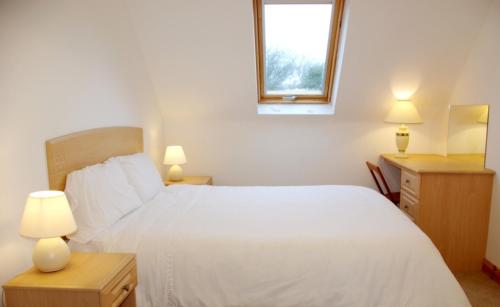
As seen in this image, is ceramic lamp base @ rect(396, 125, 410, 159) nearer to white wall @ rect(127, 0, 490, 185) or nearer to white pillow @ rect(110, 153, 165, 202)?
white wall @ rect(127, 0, 490, 185)

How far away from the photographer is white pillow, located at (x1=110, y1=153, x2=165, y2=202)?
279cm

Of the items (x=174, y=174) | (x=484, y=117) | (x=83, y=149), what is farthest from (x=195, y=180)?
(x=484, y=117)

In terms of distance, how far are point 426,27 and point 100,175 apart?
9.91 ft

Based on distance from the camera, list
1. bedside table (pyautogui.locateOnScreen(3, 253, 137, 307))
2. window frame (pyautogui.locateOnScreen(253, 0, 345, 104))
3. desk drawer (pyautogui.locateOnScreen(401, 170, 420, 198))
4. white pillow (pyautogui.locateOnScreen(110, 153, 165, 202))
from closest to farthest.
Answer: bedside table (pyautogui.locateOnScreen(3, 253, 137, 307))
white pillow (pyautogui.locateOnScreen(110, 153, 165, 202))
desk drawer (pyautogui.locateOnScreen(401, 170, 420, 198))
window frame (pyautogui.locateOnScreen(253, 0, 345, 104))

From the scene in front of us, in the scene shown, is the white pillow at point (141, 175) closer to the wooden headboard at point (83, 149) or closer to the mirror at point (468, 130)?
the wooden headboard at point (83, 149)

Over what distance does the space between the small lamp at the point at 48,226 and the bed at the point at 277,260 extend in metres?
0.37

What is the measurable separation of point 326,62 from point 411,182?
5.06 feet

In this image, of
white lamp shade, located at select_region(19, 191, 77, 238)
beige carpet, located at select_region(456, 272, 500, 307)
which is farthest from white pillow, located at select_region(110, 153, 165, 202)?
beige carpet, located at select_region(456, 272, 500, 307)

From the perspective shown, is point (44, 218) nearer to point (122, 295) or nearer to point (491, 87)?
point (122, 295)

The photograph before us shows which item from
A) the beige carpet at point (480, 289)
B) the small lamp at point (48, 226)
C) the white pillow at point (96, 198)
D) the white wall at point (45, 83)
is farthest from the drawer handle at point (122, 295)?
the beige carpet at point (480, 289)

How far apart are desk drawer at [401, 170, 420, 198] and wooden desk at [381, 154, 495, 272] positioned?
0.06ft

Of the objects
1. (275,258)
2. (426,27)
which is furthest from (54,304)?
(426,27)

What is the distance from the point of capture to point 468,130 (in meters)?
3.63

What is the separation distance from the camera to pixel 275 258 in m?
2.04
